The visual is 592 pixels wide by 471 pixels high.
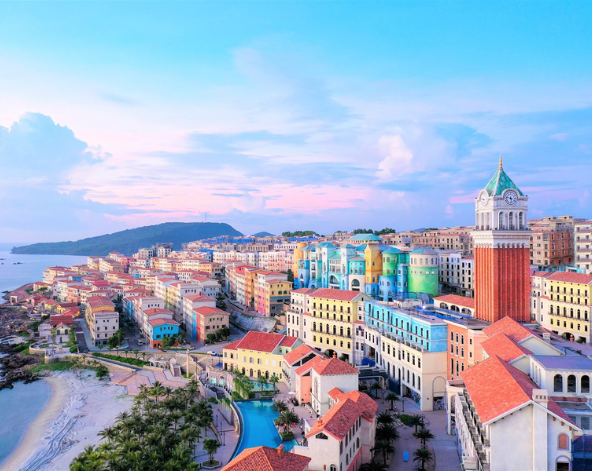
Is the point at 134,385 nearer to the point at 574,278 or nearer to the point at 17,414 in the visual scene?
the point at 17,414

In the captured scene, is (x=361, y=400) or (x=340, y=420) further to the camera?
(x=361, y=400)

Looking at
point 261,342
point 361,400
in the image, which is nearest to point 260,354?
point 261,342

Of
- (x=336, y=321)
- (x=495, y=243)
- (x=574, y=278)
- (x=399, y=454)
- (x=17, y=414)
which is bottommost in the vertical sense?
(x=17, y=414)

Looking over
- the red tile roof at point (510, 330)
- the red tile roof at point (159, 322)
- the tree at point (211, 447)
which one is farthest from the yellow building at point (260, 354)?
the red tile roof at point (510, 330)

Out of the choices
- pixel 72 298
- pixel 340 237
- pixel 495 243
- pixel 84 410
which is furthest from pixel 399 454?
pixel 340 237

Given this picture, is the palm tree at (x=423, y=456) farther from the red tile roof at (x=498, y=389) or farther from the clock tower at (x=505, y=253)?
the clock tower at (x=505, y=253)

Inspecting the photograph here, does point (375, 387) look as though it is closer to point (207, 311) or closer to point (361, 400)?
point (361, 400)
